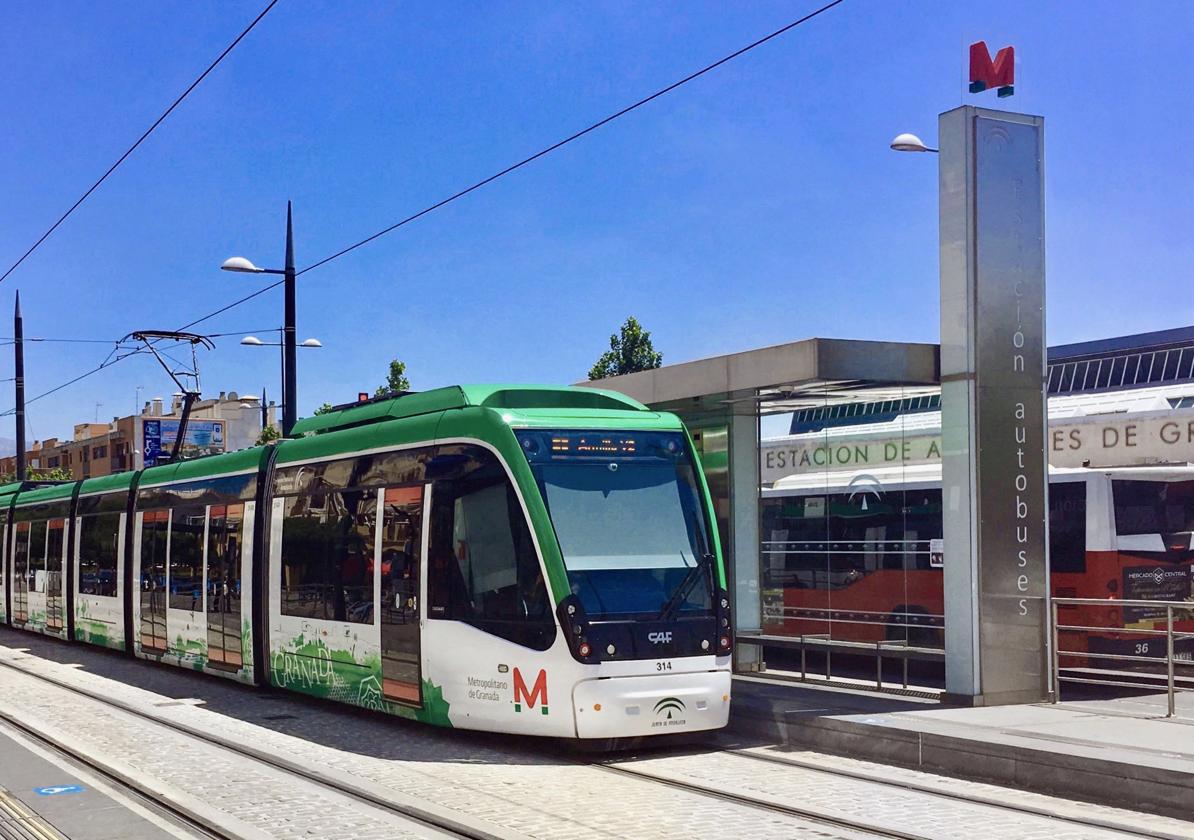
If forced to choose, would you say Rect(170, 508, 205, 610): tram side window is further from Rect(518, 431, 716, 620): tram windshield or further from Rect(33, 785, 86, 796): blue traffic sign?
Rect(518, 431, 716, 620): tram windshield

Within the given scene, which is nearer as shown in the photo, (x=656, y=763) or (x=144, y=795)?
(x=144, y=795)

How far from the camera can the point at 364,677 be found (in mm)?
13578

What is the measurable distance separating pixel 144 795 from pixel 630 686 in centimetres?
379

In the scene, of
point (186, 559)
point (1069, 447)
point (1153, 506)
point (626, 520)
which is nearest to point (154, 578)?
point (186, 559)

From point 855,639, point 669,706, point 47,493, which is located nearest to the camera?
point 669,706

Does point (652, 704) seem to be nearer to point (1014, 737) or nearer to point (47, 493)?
point (1014, 737)

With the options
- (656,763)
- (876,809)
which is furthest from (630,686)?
(876,809)

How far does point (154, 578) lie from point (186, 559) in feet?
5.81

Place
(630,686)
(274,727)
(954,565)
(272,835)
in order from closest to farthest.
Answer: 1. (272,835)
2. (630,686)
3. (954,565)
4. (274,727)

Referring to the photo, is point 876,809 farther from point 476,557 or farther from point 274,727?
point 274,727

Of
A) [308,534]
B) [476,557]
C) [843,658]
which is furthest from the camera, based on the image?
[843,658]

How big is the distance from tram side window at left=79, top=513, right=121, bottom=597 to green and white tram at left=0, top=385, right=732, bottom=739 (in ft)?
24.1

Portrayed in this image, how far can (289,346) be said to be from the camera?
23.3m

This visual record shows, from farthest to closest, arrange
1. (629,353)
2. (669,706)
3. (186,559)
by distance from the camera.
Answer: (629,353), (186,559), (669,706)
